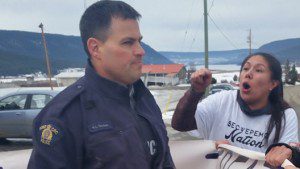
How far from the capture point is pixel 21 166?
10.2ft

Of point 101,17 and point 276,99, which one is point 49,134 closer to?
point 101,17

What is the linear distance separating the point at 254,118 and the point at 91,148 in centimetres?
144

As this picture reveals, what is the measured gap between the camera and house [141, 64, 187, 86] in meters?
95.3

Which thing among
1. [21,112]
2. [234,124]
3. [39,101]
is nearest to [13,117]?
[21,112]

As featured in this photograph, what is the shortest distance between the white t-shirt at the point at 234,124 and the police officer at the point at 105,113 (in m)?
0.91

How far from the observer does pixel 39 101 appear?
10914mm

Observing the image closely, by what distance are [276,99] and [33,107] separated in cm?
913

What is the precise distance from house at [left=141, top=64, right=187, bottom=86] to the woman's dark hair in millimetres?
90710

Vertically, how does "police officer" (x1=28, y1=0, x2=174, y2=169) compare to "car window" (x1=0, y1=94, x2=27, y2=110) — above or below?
above

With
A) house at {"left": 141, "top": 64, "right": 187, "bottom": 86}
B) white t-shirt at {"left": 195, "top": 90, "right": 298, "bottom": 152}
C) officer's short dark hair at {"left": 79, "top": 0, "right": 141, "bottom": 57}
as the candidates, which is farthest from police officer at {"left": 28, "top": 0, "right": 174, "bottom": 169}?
house at {"left": 141, "top": 64, "right": 187, "bottom": 86}

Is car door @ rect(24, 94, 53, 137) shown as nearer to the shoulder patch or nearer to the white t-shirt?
the white t-shirt

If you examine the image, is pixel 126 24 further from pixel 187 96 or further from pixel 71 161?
pixel 187 96

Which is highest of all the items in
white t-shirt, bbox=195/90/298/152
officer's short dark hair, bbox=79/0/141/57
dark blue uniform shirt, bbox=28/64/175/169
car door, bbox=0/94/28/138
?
officer's short dark hair, bbox=79/0/141/57

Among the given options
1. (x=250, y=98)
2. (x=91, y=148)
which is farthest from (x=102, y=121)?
(x=250, y=98)
